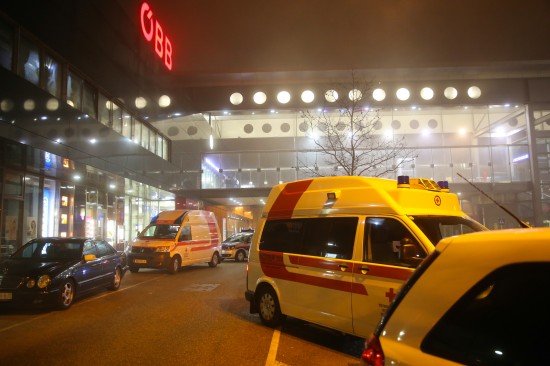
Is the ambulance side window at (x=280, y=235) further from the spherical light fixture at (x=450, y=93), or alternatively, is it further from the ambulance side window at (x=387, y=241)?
the spherical light fixture at (x=450, y=93)

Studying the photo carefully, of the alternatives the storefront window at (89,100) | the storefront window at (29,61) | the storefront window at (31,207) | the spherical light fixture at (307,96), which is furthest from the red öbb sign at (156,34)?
the storefront window at (31,207)

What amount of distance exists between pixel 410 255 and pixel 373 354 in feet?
9.49

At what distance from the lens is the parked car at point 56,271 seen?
798 centimetres

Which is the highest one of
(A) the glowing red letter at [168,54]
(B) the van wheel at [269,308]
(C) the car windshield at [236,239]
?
(A) the glowing red letter at [168,54]

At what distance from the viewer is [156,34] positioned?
17.0 metres

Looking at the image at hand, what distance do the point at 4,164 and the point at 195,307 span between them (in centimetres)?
884

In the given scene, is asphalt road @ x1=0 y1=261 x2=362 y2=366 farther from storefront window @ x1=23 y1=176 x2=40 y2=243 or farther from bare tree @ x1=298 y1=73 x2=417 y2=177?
bare tree @ x1=298 y1=73 x2=417 y2=177

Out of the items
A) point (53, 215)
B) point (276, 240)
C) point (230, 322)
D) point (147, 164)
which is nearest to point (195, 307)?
point (230, 322)

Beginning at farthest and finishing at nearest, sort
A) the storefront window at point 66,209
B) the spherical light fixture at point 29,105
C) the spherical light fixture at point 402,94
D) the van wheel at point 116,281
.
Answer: the spherical light fixture at point 402,94
the storefront window at point 66,209
the spherical light fixture at point 29,105
the van wheel at point 116,281

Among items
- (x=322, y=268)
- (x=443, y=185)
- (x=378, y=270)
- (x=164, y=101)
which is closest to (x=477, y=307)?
(x=378, y=270)

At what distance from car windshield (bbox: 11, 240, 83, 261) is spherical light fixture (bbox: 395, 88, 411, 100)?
15.4m

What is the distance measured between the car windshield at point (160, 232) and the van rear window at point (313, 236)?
9.34m

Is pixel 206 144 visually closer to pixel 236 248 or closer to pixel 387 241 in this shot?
pixel 236 248

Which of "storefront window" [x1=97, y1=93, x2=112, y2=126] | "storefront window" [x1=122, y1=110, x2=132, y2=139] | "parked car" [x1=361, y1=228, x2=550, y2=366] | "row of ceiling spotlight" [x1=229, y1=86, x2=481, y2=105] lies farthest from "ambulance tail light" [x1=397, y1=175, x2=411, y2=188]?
"storefront window" [x1=122, y1=110, x2=132, y2=139]
